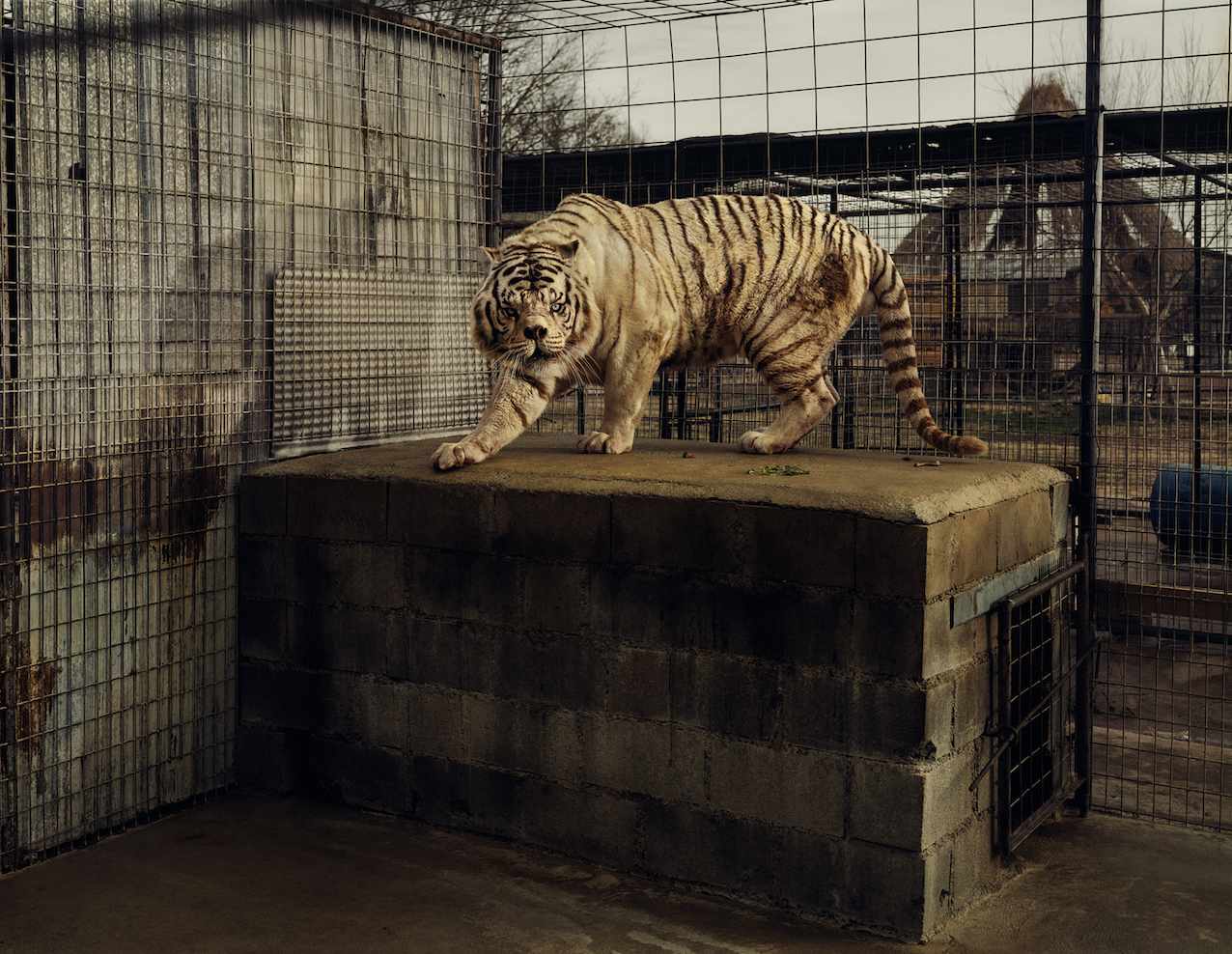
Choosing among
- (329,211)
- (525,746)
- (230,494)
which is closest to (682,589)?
(525,746)

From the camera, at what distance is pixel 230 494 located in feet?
16.1

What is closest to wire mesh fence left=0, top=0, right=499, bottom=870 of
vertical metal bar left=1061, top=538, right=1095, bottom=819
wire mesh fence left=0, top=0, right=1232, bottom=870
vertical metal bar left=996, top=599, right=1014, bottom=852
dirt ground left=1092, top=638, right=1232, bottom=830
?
wire mesh fence left=0, top=0, right=1232, bottom=870

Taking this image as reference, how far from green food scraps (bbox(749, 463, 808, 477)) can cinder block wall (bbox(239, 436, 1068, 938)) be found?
3.6 inches

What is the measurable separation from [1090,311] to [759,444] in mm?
1418

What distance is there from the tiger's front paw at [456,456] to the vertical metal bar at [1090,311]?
94.4 inches

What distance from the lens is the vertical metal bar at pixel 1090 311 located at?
187 inches

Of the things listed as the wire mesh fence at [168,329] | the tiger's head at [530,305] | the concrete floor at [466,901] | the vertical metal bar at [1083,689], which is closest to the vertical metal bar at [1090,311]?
the vertical metal bar at [1083,689]

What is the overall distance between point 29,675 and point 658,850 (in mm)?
2265

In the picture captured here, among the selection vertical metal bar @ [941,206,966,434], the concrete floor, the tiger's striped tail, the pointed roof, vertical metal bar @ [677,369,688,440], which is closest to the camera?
the concrete floor

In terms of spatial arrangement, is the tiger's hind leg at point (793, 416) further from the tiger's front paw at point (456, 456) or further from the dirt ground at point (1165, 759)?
the dirt ground at point (1165, 759)

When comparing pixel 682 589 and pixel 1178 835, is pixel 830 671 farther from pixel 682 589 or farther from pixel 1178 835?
pixel 1178 835

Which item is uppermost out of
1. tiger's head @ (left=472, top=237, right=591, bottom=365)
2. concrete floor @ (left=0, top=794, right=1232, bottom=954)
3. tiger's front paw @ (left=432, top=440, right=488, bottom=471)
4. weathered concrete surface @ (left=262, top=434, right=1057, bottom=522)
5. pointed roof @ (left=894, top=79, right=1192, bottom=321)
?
pointed roof @ (left=894, top=79, right=1192, bottom=321)

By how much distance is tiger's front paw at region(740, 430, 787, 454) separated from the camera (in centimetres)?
479

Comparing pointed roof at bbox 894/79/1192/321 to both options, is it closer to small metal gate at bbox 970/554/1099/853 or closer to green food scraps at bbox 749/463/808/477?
small metal gate at bbox 970/554/1099/853
